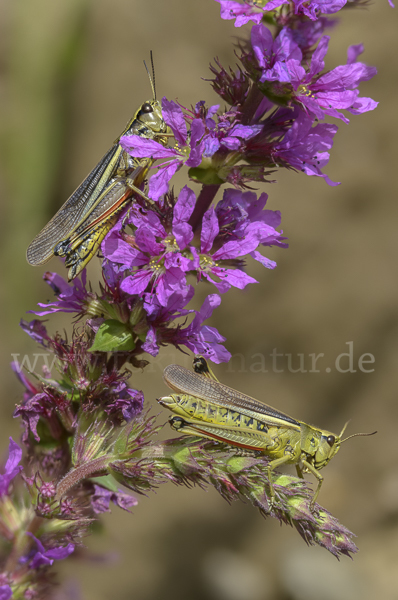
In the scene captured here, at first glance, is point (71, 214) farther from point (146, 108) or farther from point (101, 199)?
point (146, 108)

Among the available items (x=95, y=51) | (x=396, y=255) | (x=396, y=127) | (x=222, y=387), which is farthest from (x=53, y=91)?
(x=222, y=387)

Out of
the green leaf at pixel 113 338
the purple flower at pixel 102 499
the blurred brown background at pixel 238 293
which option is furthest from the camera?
the blurred brown background at pixel 238 293

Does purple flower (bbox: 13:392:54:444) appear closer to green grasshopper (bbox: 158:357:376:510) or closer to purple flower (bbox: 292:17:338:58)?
green grasshopper (bbox: 158:357:376:510)

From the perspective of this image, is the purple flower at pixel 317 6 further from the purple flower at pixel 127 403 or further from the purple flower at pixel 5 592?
the purple flower at pixel 5 592

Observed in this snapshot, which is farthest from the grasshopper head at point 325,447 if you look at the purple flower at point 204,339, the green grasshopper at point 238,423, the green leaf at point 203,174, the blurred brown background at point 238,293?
the blurred brown background at point 238,293

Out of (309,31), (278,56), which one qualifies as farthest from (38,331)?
(309,31)

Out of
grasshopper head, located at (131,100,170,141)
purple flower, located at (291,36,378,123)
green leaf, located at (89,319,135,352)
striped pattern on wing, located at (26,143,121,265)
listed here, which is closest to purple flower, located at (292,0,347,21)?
purple flower, located at (291,36,378,123)
